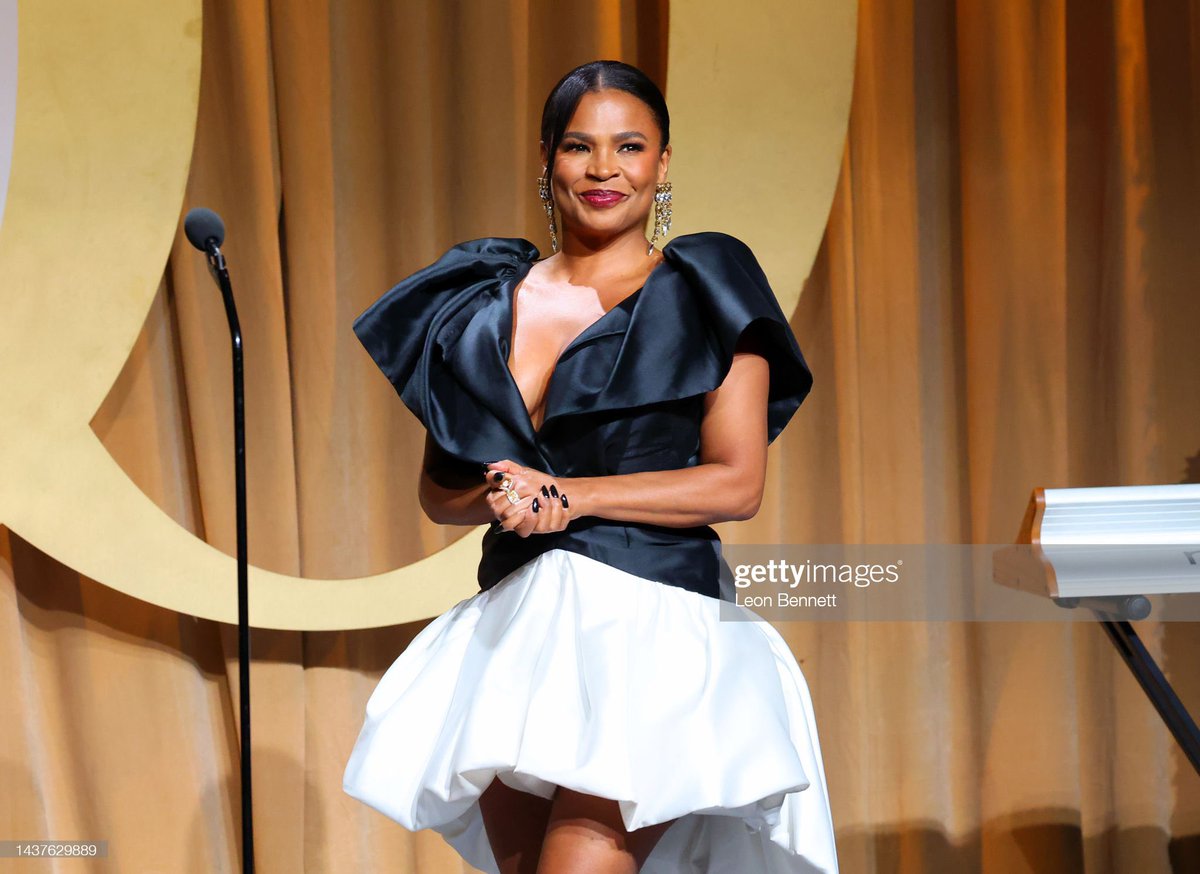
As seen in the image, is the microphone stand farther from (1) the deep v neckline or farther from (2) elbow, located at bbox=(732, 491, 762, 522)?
(2) elbow, located at bbox=(732, 491, 762, 522)

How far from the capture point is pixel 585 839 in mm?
Answer: 1353

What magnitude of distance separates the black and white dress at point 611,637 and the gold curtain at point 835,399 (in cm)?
119

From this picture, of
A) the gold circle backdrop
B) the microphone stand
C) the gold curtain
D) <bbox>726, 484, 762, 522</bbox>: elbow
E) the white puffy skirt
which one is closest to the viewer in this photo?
the white puffy skirt

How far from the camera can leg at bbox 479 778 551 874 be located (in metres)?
1.51

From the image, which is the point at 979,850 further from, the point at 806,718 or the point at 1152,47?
the point at 1152,47

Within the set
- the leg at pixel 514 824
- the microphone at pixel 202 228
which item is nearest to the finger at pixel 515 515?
the leg at pixel 514 824

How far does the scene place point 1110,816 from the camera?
285cm

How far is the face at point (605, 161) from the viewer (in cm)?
158

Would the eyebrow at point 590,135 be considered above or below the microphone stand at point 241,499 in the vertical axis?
above

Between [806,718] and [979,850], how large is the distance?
5.17 feet

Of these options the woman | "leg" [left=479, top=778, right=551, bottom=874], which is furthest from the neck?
"leg" [left=479, top=778, right=551, bottom=874]

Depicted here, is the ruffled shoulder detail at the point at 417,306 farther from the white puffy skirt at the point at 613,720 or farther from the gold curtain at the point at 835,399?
the gold curtain at the point at 835,399

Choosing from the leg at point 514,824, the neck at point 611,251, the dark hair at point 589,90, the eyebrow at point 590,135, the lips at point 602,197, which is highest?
the dark hair at point 589,90
